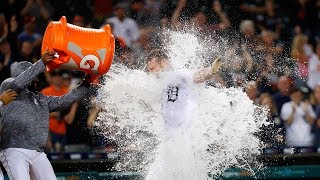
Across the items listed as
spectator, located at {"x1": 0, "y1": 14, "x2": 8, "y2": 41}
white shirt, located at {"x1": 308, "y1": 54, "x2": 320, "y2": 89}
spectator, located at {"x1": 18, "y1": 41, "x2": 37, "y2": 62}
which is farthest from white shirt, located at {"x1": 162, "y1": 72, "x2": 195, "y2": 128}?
spectator, located at {"x1": 0, "y1": 14, "x2": 8, "y2": 41}

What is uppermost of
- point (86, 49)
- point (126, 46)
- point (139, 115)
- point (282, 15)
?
point (282, 15)

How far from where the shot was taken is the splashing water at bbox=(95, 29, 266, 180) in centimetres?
765

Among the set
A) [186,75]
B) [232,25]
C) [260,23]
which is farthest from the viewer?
[260,23]

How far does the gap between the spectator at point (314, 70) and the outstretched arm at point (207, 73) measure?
4.15 metres

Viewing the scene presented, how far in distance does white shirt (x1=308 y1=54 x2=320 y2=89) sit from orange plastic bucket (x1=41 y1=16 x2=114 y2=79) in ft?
16.2

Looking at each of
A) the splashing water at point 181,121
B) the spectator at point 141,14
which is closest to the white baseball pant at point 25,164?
the splashing water at point 181,121

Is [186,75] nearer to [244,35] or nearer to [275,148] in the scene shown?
[275,148]

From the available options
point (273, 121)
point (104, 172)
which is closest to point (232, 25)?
point (273, 121)

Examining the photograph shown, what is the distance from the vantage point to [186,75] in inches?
302

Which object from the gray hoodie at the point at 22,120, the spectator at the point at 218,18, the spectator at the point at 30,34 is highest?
the spectator at the point at 218,18

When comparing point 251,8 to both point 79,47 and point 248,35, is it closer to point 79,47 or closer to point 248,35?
point 248,35

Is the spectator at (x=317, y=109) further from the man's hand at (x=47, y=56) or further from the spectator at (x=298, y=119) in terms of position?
the man's hand at (x=47, y=56)

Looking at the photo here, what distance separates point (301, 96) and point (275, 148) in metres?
1.38

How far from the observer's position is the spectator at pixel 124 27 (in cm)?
1138
